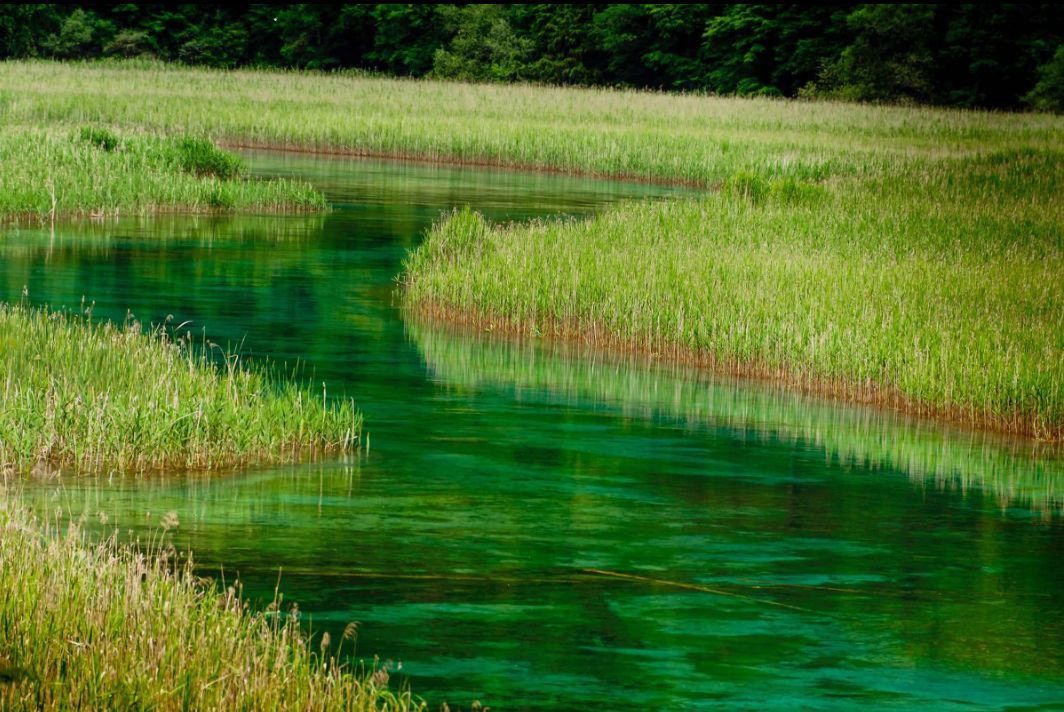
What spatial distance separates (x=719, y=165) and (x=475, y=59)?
111 ft

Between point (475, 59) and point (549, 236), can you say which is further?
point (475, 59)

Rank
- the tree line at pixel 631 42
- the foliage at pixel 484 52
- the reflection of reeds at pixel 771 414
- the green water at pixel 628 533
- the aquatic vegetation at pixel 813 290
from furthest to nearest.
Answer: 1. the foliage at pixel 484 52
2. the tree line at pixel 631 42
3. the aquatic vegetation at pixel 813 290
4. the reflection of reeds at pixel 771 414
5. the green water at pixel 628 533

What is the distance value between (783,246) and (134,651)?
14732mm

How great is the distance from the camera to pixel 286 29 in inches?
3004

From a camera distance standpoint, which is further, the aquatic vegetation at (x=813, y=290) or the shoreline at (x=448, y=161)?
the shoreline at (x=448, y=161)

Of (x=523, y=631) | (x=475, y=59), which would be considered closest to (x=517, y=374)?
(x=523, y=631)

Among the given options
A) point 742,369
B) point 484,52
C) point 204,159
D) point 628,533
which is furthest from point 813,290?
point 484,52

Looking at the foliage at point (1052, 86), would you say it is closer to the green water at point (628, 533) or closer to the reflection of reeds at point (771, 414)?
the green water at point (628, 533)

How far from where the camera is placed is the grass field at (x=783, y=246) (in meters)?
14.9

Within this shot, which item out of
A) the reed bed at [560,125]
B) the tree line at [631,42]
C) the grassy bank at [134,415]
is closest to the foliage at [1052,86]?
the tree line at [631,42]

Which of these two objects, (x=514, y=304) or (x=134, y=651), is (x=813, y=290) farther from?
(x=134, y=651)

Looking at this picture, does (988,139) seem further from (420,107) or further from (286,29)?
(286,29)

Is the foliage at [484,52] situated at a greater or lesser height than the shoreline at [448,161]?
greater

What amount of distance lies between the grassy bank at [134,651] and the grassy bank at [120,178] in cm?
1855
